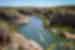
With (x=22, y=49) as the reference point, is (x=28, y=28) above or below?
above

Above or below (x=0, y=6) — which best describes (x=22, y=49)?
below

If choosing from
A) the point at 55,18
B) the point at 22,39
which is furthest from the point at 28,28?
the point at 55,18

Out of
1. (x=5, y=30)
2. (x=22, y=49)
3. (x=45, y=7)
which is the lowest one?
(x=22, y=49)

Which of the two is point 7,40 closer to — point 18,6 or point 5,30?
point 5,30

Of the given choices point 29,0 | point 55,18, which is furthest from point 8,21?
point 55,18

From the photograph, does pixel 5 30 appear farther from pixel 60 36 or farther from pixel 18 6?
pixel 60 36

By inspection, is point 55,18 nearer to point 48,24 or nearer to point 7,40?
point 48,24

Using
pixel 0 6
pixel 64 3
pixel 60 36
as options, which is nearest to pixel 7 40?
pixel 0 6
